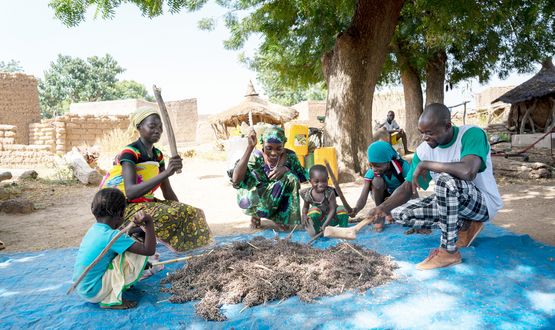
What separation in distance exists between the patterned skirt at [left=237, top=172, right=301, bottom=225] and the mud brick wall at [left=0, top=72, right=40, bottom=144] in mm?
13279

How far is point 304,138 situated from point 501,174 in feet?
12.6

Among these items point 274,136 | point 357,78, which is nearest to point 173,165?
point 274,136

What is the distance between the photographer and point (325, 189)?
3.68m

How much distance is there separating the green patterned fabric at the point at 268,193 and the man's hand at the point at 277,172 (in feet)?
0.10

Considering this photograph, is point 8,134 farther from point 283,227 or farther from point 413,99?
point 413,99

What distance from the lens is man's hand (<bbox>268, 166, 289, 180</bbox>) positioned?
3957 millimetres

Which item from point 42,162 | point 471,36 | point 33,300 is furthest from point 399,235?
point 42,162

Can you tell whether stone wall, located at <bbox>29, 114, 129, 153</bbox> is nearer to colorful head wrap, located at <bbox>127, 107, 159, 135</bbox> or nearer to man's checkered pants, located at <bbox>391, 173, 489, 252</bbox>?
colorful head wrap, located at <bbox>127, 107, 159, 135</bbox>

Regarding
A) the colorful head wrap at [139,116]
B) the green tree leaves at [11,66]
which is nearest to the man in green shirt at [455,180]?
the colorful head wrap at [139,116]

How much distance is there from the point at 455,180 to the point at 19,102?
16.3 metres

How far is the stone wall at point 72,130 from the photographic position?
13.7 m

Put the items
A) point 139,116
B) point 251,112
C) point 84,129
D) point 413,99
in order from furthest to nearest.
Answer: point 251,112
point 84,129
point 413,99
point 139,116

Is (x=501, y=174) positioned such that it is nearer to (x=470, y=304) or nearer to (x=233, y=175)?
(x=233, y=175)

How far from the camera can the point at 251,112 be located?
16469mm
